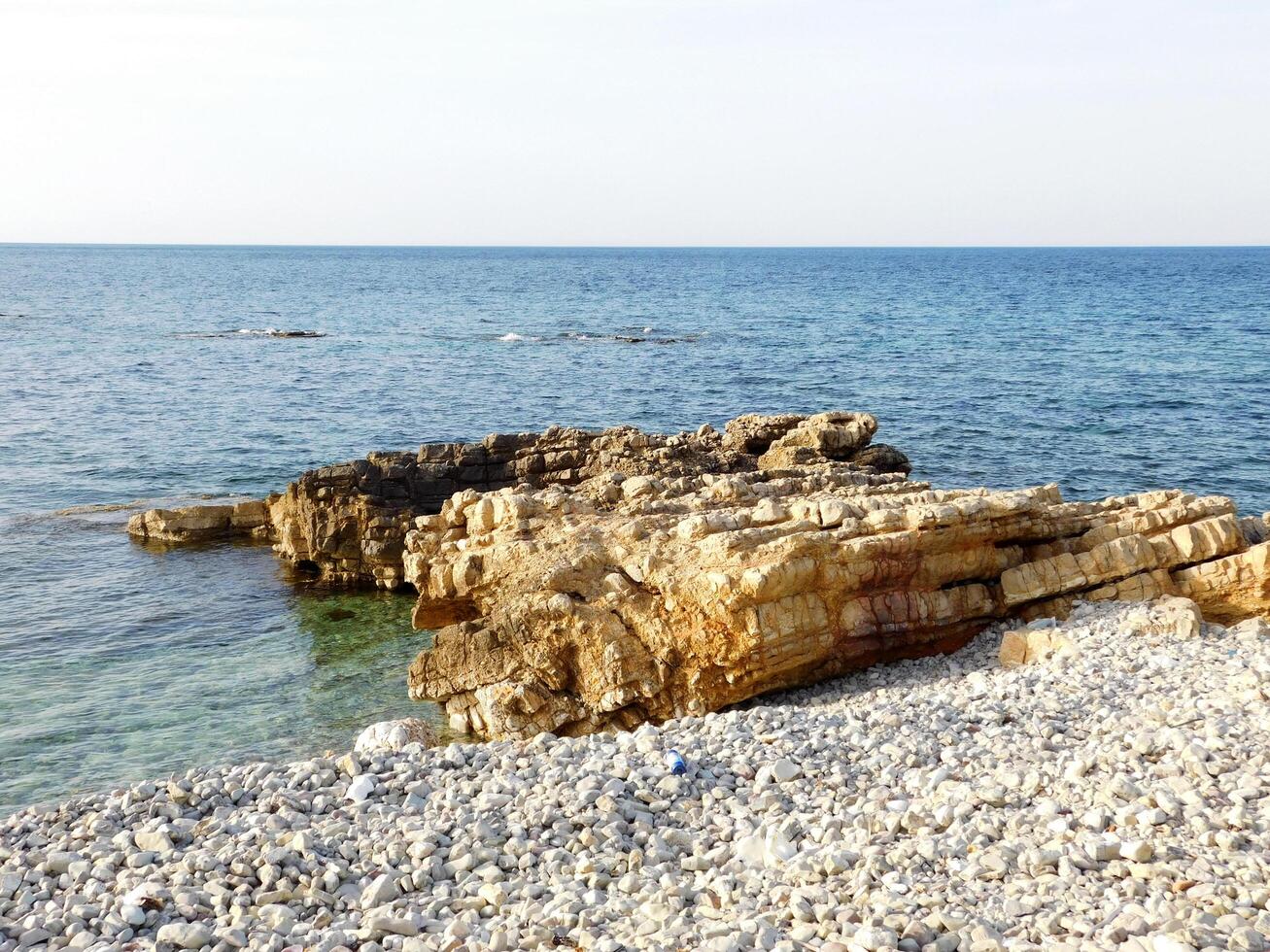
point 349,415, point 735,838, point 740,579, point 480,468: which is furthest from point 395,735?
point 349,415

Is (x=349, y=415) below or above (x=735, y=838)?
below

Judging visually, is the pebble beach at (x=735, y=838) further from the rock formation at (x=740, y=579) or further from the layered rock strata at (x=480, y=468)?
the layered rock strata at (x=480, y=468)

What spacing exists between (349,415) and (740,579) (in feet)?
106

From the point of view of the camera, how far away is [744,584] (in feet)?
47.4

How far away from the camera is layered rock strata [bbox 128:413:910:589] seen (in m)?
23.8

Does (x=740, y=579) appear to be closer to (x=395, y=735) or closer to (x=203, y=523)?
(x=395, y=735)

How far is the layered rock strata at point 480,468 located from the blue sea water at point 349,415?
1075 millimetres

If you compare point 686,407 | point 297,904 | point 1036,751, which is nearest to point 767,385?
point 686,407

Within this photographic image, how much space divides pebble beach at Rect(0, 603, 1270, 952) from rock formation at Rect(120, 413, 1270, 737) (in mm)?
1377

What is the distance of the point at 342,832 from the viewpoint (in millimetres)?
10727

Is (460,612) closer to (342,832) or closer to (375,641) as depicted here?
(375,641)

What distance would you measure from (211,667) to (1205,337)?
2587 inches

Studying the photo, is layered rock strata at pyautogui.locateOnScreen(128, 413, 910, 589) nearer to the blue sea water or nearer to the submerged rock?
the blue sea water

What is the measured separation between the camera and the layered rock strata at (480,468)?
23.8 meters
